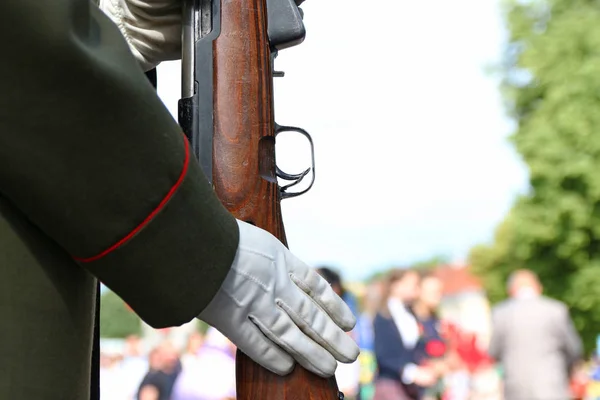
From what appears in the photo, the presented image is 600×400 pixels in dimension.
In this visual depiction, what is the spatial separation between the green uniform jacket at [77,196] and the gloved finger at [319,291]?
28 centimetres

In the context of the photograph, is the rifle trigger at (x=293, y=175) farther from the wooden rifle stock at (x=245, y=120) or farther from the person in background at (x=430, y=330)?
A: the person in background at (x=430, y=330)

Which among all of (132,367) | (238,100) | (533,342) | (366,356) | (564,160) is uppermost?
(564,160)

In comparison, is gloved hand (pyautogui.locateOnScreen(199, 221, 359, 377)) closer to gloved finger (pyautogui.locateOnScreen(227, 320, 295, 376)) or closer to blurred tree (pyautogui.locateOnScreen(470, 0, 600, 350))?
gloved finger (pyautogui.locateOnScreen(227, 320, 295, 376))

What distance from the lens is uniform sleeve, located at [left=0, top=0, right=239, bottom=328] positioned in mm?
1506

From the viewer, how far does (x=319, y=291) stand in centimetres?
197

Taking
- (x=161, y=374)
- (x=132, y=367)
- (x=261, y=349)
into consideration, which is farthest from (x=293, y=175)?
(x=132, y=367)

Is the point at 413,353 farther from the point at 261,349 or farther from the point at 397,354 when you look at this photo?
the point at 261,349

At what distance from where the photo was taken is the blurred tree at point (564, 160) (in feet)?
79.7

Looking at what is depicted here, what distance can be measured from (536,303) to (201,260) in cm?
715

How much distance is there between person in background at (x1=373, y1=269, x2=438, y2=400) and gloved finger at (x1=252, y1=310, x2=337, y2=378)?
210 inches

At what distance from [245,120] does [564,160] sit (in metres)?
23.3

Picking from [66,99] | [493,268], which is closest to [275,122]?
[66,99]

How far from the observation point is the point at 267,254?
6.07 ft

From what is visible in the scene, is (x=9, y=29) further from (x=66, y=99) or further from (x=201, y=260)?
(x=201, y=260)
